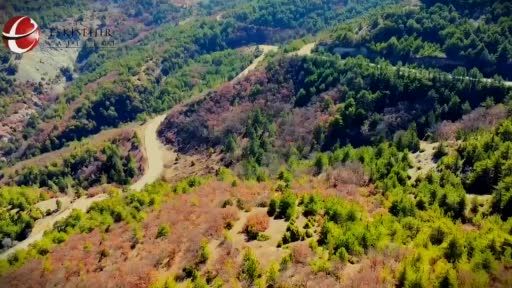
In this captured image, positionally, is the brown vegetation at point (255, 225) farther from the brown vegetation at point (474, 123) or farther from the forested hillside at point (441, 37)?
the forested hillside at point (441, 37)

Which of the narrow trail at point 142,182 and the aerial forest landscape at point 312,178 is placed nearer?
the aerial forest landscape at point 312,178

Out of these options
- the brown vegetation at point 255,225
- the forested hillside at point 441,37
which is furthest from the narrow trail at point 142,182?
the forested hillside at point 441,37

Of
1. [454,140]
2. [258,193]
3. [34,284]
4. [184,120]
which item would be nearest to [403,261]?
[258,193]

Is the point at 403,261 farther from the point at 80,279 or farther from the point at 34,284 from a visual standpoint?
the point at 34,284

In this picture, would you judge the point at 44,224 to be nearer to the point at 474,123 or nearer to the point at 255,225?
the point at 255,225

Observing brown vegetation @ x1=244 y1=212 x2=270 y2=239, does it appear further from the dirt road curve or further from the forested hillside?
the forested hillside

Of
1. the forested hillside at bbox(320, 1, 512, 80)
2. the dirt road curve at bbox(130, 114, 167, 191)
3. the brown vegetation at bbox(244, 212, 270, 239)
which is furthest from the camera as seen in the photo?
the dirt road curve at bbox(130, 114, 167, 191)

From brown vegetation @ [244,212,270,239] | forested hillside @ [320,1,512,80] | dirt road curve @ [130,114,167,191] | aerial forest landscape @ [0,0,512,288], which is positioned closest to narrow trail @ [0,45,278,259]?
dirt road curve @ [130,114,167,191]

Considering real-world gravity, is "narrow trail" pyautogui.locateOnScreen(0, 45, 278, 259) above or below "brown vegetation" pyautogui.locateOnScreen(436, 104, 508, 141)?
below

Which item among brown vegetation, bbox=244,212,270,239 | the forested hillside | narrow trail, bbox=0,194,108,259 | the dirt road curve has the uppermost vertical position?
brown vegetation, bbox=244,212,270,239
